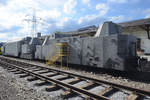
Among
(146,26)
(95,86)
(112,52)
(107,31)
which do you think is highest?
(146,26)

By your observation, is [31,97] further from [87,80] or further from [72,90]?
[87,80]

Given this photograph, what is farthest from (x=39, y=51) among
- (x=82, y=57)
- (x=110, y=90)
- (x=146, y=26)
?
(x=146, y=26)

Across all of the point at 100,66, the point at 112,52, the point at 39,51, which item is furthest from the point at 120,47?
the point at 39,51

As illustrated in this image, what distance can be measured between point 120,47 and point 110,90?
3.09 metres

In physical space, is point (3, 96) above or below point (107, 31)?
below

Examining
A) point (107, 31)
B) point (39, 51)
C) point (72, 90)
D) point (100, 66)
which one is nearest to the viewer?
point (72, 90)

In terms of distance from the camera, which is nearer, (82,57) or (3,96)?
(3,96)

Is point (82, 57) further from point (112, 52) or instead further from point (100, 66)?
point (112, 52)

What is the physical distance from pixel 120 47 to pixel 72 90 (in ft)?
13.1

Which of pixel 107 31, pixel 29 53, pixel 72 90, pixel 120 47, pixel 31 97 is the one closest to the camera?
pixel 31 97

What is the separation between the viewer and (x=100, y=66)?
25.0 ft

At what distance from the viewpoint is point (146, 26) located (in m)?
16.0

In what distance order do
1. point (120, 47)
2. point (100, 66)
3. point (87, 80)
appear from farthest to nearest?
point (100, 66), point (120, 47), point (87, 80)

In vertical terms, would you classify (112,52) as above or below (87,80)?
above
